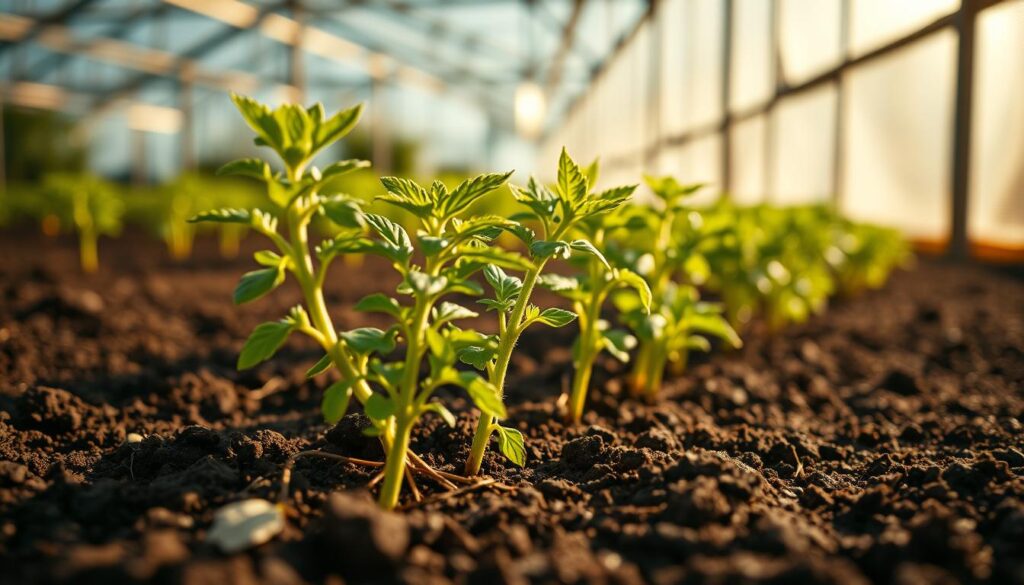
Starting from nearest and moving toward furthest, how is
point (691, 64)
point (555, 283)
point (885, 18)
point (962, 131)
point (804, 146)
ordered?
point (555, 283) < point (962, 131) < point (885, 18) < point (804, 146) < point (691, 64)

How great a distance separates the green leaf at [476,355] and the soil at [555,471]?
9.6 inches

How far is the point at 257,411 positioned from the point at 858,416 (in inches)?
71.1

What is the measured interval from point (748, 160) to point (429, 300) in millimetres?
7612

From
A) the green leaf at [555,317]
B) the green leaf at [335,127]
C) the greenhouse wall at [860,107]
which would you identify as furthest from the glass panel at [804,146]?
the green leaf at [335,127]

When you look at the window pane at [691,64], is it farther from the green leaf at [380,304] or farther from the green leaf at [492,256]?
the green leaf at [380,304]

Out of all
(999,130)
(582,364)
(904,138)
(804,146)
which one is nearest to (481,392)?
(582,364)

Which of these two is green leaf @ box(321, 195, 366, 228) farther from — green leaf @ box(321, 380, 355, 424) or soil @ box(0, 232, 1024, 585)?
soil @ box(0, 232, 1024, 585)

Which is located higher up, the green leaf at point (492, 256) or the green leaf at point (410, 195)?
the green leaf at point (410, 195)

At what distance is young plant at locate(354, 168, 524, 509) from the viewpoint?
1103 millimetres

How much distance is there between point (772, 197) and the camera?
7211 mm

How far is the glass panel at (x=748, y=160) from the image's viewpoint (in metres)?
7.64

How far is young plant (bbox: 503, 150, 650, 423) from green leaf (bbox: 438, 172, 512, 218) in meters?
0.09

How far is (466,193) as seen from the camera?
48.8 inches

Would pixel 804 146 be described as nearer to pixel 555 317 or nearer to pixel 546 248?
pixel 555 317
